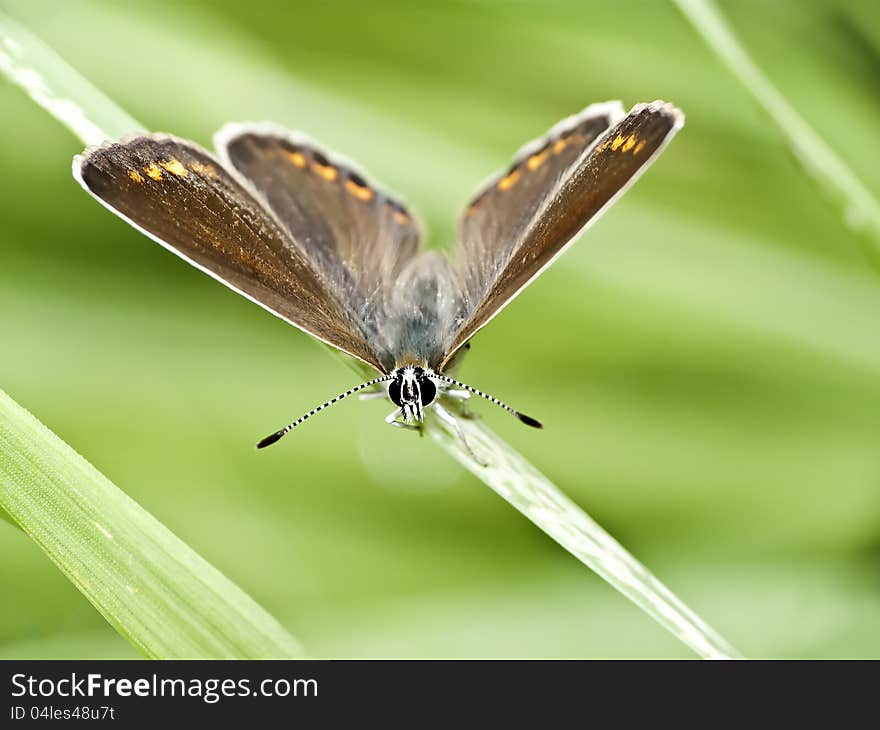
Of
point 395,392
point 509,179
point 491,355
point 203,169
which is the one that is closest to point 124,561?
point 395,392

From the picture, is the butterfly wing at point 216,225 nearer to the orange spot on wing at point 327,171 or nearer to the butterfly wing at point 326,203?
the butterfly wing at point 326,203

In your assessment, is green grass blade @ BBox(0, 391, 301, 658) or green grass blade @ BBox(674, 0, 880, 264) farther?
green grass blade @ BBox(674, 0, 880, 264)

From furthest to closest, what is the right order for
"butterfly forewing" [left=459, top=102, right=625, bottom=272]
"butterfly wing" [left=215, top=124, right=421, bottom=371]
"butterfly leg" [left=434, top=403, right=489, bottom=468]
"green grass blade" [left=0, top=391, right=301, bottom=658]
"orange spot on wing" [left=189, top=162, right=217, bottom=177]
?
"butterfly wing" [left=215, top=124, right=421, bottom=371] → "butterfly forewing" [left=459, top=102, right=625, bottom=272] → "orange spot on wing" [left=189, top=162, right=217, bottom=177] → "butterfly leg" [left=434, top=403, right=489, bottom=468] → "green grass blade" [left=0, top=391, right=301, bottom=658]

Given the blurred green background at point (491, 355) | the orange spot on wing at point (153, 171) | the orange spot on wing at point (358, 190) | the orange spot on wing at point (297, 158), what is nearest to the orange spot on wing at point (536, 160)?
the blurred green background at point (491, 355)

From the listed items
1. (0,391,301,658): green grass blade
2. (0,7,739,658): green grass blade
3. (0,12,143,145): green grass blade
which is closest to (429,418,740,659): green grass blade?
(0,7,739,658): green grass blade

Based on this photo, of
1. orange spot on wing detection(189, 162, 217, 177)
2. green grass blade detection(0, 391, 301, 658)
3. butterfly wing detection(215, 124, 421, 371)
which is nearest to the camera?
green grass blade detection(0, 391, 301, 658)

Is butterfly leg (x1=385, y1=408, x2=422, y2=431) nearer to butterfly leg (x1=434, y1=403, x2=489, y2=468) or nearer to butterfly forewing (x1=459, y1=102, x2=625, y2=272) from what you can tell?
butterfly leg (x1=434, y1=403, x2=489, y2=468)

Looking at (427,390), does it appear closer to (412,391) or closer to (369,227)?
(412,391)
